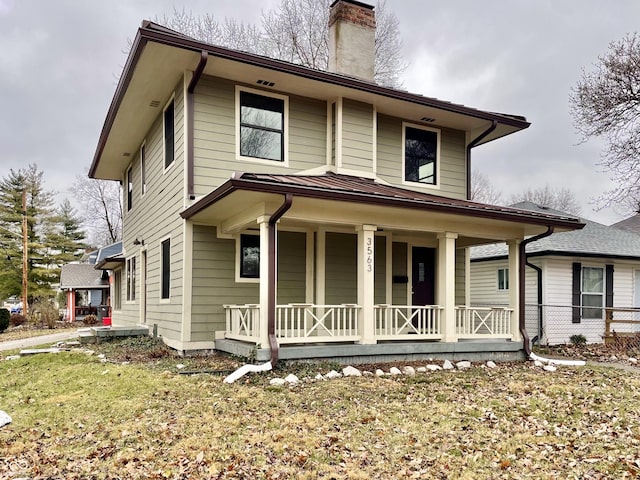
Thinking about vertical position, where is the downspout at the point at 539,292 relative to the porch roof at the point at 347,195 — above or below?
below

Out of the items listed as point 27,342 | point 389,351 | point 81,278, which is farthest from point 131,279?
point 81,278

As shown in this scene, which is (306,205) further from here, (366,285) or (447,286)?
(447,286)

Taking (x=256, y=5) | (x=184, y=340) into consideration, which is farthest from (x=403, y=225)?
(x=256, y=5)

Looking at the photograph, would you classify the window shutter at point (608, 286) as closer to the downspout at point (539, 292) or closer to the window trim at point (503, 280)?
the downspout at point (539, 292)

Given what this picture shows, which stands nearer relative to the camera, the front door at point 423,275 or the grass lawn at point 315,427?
the grass lawn at point 315,427

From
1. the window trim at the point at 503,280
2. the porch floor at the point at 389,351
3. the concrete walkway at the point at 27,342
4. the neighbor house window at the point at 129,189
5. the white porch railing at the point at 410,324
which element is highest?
the neighbor house window at the point at 129,189

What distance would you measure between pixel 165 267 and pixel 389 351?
198 inches

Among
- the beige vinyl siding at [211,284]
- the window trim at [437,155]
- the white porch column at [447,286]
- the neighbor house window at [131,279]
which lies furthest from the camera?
the neighbor house window at [131,279]

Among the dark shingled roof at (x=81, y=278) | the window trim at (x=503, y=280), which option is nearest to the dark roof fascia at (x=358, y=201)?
the window trim at (x=503, y=280)

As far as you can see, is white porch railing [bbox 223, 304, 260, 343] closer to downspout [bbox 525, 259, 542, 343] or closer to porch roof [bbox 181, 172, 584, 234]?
porch roof [bbox 181, 172, 584, 234]

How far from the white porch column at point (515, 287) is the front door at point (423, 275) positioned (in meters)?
2.03

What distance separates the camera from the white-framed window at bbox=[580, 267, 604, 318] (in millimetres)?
14406

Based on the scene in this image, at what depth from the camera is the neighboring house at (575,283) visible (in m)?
13.8

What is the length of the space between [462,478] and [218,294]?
249 inches
